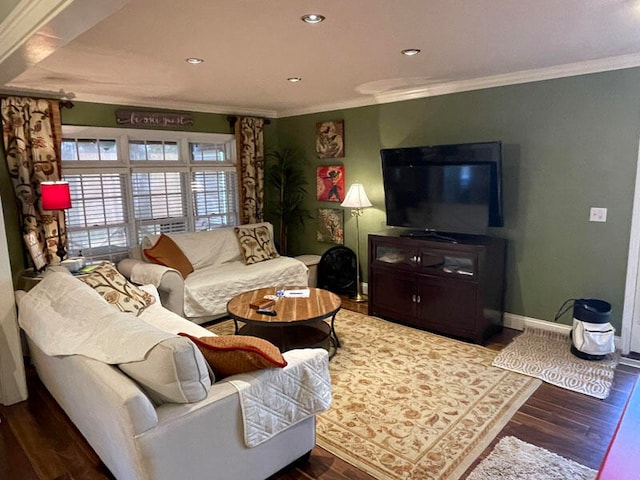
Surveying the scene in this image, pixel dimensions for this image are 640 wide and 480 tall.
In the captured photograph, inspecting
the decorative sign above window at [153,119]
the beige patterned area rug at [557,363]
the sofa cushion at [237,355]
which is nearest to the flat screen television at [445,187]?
the beige patterned area rug at [557,363]

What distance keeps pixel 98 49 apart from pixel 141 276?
79.9 inches

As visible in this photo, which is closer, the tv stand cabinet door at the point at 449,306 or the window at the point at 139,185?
the tv stand cabinet door at the point at 449,306

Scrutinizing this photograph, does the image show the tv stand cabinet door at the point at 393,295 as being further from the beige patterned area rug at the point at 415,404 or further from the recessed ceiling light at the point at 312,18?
the recessed ceiling light at the point at 312,18

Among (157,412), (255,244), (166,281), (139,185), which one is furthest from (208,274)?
(157,412)

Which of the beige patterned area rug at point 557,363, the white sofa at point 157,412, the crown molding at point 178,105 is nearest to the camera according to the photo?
the white sofa at point 157,412

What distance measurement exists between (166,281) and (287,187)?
8.21ft

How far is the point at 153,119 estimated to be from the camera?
4715 mm

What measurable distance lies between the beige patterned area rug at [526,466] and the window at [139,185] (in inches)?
161

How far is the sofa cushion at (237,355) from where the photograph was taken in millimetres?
1900

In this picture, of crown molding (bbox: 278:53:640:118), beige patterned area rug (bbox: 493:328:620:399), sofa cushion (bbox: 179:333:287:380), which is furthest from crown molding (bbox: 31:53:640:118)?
sofa cushion (bbox: 179:333:287:380)

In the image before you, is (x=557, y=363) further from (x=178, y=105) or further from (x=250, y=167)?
(x=178, y=105)

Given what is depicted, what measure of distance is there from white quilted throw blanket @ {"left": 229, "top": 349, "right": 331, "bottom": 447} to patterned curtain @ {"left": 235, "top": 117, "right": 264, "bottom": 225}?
3641 mm

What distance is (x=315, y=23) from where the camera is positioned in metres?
2.28

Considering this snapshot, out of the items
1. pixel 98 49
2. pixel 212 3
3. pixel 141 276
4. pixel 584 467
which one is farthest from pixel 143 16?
pixel 584 467
